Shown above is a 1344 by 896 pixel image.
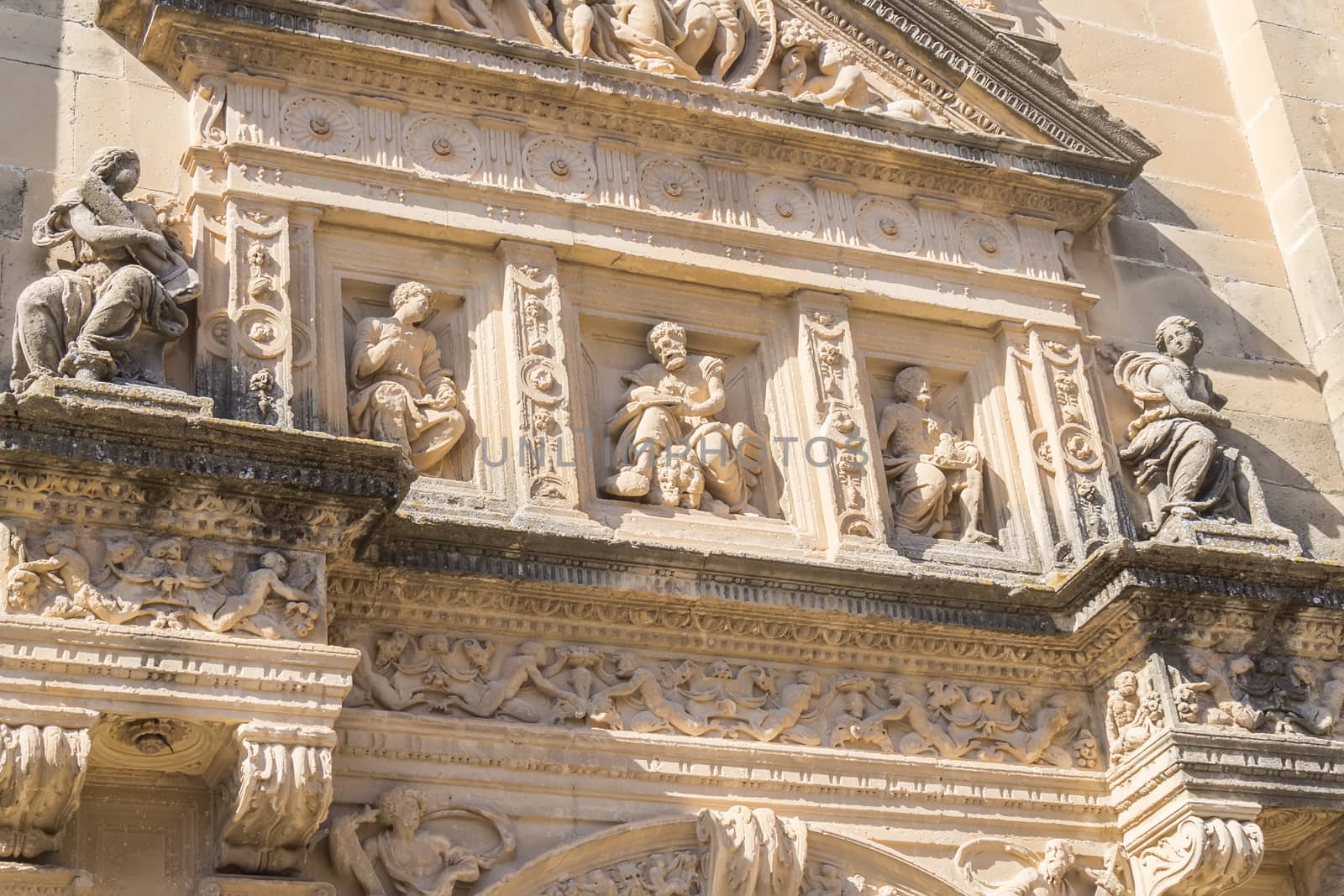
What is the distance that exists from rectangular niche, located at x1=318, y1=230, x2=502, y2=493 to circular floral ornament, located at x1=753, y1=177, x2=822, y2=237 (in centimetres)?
144

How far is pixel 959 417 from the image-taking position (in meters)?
11.0

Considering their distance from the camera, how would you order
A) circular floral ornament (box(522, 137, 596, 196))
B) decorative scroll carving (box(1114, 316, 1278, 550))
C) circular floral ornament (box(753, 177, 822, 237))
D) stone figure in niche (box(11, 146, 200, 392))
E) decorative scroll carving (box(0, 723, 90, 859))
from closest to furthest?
decorative scroll carving (box(0, 723, 90, 859)), stone figure in niche (box(11, 146, 200, 392)), circular floral ornament (box(522, 137, 596, 196)), decorative scroll carving (box(1114, 316, 1278, 550)), circular floral ornament (box(753, 177, 822, 237))

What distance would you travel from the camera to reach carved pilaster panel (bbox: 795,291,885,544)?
401 inches

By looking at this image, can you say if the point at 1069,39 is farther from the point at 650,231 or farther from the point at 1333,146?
the point at 650,231

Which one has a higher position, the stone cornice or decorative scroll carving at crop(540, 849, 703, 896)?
the stone cornice

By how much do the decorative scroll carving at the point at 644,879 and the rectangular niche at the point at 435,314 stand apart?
1724mm

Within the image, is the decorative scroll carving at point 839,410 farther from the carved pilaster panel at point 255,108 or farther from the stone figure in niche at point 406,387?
the carved pilaster panel at point 255,108

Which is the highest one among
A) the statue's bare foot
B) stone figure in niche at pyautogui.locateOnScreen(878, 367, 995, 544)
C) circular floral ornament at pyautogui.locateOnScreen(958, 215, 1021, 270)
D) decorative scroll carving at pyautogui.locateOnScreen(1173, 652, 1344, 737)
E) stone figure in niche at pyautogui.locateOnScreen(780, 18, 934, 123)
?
stone figure in niche at pyautogui.locateOnScreen(780, 18, 934, 123)

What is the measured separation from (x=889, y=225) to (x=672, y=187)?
1149 mm

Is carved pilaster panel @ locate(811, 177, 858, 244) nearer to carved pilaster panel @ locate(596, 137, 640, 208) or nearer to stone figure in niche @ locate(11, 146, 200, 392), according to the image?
carved pilaster panel @ locate(596, 137, 640, 208)

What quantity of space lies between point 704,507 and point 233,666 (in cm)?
264

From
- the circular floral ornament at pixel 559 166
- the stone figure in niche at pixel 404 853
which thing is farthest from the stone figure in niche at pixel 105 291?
the stone figure in niche at pixel 404 853

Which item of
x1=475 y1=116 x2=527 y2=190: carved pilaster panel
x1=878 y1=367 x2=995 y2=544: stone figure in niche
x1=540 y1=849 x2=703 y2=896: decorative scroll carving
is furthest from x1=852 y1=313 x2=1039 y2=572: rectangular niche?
x1=540 y1=849 x2=703 y2=896: decorative scroll carving

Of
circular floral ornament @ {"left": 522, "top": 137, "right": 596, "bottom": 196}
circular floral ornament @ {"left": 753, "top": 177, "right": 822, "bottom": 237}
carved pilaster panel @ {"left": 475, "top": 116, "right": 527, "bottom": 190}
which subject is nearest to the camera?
carved pilaster panel @ {"left": 475, "top": 116, "right": 527, "bottom": 190}
